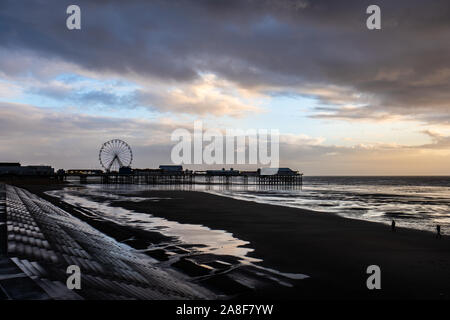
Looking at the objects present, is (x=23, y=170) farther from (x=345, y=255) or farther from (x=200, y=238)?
(x=345, y=255)

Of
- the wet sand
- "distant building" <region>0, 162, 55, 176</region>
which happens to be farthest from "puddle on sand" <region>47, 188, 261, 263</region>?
"distant building" <region>0, 162, 55, 176</region>

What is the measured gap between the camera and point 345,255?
1434cm

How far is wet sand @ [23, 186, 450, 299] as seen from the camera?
995 cm

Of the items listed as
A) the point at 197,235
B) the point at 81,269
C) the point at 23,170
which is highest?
the point at 23,170

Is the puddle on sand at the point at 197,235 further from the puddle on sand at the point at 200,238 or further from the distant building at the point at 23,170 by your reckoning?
the distant building at the point at 23,170

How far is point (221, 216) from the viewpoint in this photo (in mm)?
27750

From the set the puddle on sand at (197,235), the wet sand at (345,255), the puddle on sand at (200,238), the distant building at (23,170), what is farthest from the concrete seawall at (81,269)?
the distant building at (23,170)

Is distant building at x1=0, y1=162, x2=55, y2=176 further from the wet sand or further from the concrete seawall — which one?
the concrete seawall

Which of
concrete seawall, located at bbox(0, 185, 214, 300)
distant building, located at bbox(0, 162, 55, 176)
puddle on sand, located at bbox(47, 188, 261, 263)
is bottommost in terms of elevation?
puddle on sand, located at bbox(47, 188, 261, 263)

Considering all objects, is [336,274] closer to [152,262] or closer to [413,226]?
[152,262]

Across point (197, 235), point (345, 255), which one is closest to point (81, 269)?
point (197, 235)

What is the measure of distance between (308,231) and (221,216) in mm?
9061
